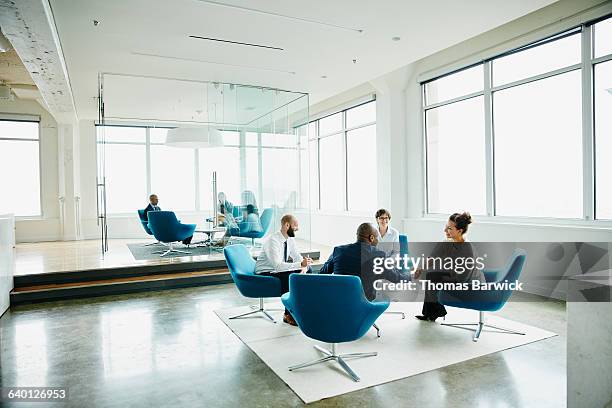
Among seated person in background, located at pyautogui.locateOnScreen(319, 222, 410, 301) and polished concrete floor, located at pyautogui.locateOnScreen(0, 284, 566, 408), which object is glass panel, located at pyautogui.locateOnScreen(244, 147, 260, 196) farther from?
seated person in background, located at pyautogui.locateOnScreen(319, 222, 410, 301)

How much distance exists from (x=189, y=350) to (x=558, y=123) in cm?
516

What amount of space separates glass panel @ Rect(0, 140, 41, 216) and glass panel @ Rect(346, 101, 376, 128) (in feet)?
25.7

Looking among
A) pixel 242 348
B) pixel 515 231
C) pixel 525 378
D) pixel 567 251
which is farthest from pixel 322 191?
pixel 525 378

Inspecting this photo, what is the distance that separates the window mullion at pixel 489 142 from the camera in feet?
20.7

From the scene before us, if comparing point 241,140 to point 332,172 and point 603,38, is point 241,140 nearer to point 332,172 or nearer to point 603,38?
point 332,172

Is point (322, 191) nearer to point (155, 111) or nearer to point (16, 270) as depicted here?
point (155, 111)

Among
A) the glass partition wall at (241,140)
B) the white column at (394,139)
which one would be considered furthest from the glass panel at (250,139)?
the white column at (394,139)

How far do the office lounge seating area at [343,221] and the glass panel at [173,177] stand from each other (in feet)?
6.67

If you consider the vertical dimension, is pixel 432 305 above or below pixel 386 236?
below

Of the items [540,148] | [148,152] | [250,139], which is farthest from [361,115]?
[148,152]

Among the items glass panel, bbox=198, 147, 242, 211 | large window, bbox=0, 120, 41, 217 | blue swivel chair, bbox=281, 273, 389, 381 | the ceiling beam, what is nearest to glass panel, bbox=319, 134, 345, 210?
glass panel, bbox=198, 147, 242, 211

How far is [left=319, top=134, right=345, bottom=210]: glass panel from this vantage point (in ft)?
33.1

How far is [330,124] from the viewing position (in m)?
10.3

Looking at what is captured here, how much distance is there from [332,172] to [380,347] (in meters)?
7.04
